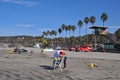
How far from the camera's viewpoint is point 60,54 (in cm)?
2433

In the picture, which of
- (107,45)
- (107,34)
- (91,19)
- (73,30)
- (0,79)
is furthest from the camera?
(73,30)

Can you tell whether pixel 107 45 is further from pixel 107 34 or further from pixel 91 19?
pixel 91 19

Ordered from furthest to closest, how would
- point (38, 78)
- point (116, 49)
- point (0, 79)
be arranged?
point (116, 49)
point (38, 78)
point (0, 79)

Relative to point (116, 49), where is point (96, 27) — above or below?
above

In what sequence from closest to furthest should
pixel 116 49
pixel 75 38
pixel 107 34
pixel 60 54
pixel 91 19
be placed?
pixel 60 54, pixel 116 49, pixel 107 34, pixel 91 19, pixel 75 38

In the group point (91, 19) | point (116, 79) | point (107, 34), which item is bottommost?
point (116, 79)

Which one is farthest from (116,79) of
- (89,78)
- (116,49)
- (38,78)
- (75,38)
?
(75,38)

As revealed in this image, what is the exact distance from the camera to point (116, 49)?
91562mm

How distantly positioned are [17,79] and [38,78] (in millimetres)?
1240

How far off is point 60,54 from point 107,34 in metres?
82.5

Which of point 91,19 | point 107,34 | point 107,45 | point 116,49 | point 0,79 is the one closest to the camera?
point 0,79

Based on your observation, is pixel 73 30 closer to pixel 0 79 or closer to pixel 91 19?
pixel 91 19

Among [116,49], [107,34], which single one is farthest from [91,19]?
[116,49]

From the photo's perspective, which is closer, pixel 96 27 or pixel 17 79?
pixel 17 79
